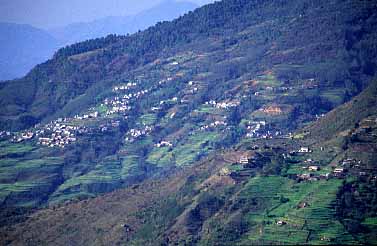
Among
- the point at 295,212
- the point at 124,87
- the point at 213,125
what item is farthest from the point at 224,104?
the point at 295,212

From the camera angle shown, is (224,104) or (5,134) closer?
(224,104)

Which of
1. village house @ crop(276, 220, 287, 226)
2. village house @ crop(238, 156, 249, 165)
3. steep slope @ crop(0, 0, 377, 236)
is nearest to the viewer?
Answer: village house @ crop(276, 220, 287, 226)

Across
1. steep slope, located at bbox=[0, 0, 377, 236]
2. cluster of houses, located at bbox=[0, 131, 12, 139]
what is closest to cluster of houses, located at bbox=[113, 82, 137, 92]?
steep slope, located at bbox=[0, 0, 377, 236]

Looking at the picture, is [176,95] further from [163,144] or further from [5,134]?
[5,134]

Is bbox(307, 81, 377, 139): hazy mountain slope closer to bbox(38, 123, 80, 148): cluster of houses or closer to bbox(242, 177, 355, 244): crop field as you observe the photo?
bbox(242, 177, 355, 244): crop field

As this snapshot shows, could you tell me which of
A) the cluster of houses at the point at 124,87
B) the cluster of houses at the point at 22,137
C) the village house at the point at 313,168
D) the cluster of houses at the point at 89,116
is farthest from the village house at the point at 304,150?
the cluster of houses at the point at 124,87

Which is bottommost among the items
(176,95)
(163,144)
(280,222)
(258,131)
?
(280,222)
